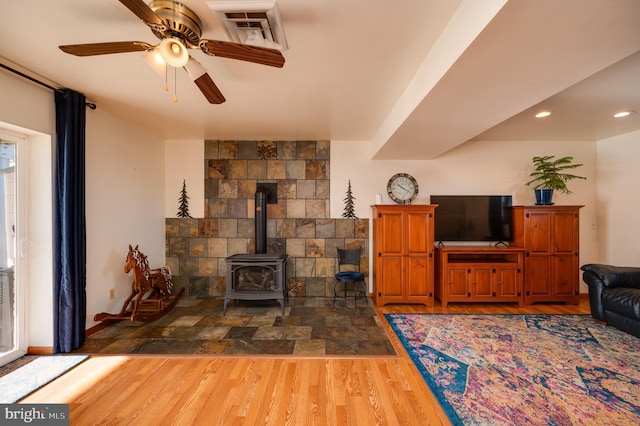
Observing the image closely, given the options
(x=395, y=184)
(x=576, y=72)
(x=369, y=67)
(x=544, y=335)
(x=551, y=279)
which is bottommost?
(x=544, y=335)

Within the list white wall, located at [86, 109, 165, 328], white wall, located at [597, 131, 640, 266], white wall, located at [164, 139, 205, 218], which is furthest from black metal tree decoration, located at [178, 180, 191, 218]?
white wall, located at [597, 131, 640, 266]

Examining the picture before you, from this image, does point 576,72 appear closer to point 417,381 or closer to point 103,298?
point 417,381

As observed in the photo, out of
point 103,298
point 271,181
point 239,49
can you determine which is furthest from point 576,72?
point 103,298

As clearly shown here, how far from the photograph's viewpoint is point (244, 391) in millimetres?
1958

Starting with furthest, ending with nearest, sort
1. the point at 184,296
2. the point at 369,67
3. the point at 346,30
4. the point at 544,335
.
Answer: the point at 184,296 → the point at 544,335 → the point at 369,67 → the point at 346,30

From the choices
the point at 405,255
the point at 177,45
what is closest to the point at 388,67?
the point at 177,45

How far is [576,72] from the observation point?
5.47 ft

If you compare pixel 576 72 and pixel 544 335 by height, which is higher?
pixel 576 72

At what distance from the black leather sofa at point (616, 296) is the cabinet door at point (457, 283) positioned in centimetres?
133

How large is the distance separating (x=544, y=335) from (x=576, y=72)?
8.65ft

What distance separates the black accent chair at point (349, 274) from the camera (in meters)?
3.75

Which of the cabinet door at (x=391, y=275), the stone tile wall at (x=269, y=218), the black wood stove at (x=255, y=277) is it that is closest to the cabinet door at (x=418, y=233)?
the cabinet door at (x=391, y=275)

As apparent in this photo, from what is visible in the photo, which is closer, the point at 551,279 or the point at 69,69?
the point at 69,69

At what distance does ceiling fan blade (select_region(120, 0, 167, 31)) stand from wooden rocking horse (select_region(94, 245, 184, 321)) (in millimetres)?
2724
